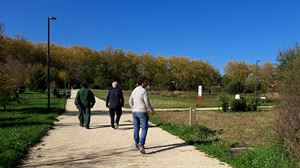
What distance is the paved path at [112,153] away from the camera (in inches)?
330

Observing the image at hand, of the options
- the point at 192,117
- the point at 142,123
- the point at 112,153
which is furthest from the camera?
the point at 192,117

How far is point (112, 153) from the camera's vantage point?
32.0ft

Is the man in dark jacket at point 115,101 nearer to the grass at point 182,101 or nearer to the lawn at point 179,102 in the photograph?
the grass at point 182,101

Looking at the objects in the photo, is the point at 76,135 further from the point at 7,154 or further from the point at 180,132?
the point at 7,154

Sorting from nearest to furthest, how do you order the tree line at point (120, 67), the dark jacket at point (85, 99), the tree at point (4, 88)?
1. the dark jacket at point (85, 99)
2. the tree at point (4, 88)
3. the tree line at point (120, 67)

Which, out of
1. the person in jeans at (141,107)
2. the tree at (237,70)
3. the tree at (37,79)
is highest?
the tree at (237,70)

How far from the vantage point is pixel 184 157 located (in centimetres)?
915

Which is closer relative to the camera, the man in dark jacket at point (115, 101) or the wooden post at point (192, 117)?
the man in dark jacket at point (115, 101)

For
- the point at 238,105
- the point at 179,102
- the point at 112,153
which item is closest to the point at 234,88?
the point at 179,102

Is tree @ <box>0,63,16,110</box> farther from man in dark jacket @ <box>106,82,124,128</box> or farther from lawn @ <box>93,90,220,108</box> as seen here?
lawn @ <box>93,90,220,108</box>

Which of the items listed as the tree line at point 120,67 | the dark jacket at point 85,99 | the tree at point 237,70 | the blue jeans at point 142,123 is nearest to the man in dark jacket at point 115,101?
the dark jacket at point 85,99

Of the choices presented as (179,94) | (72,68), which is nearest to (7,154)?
(179,94)

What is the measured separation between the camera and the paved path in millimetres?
8391

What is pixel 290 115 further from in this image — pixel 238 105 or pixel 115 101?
pixel 238 105
